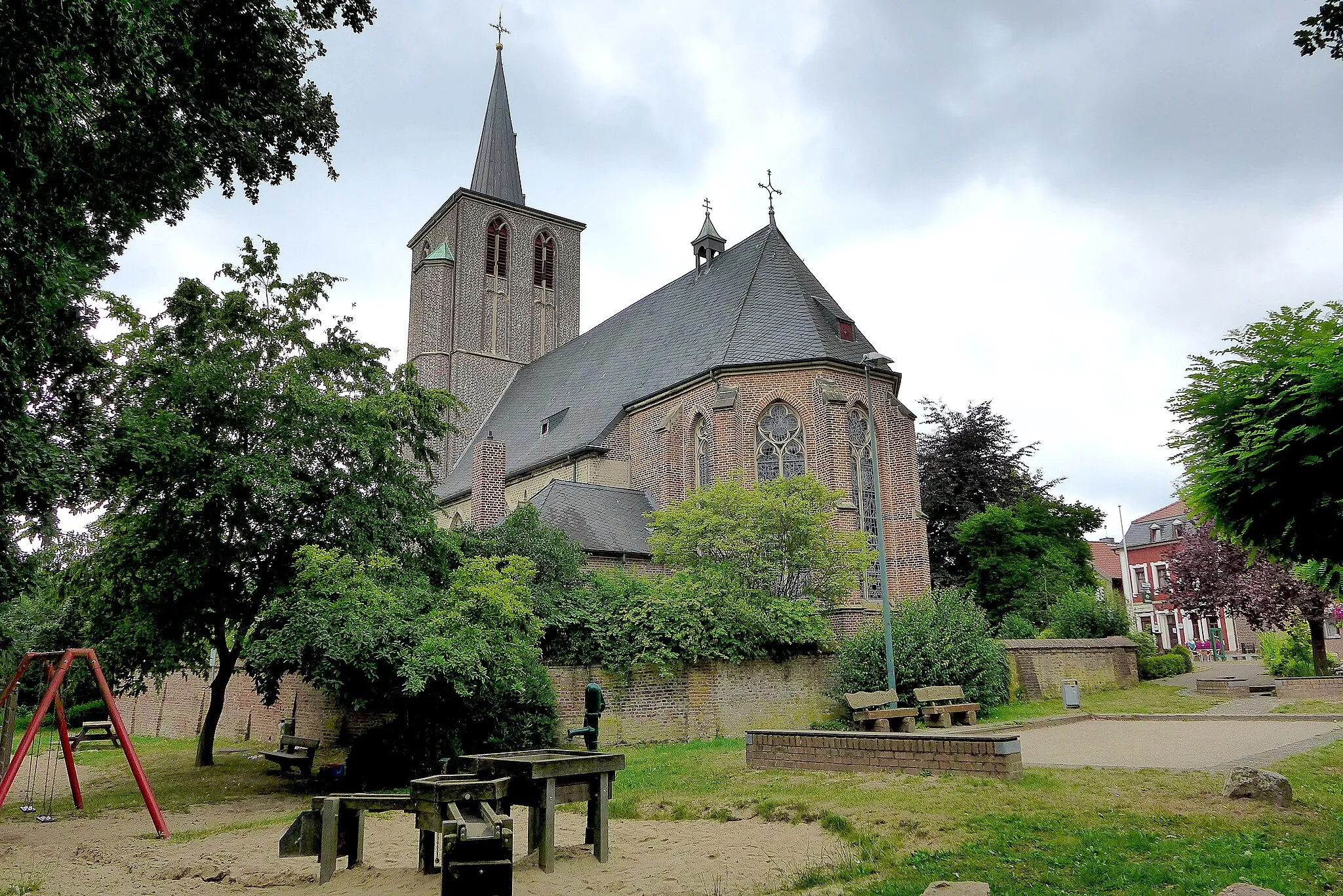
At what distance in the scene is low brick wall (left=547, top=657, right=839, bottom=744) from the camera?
17.4 m

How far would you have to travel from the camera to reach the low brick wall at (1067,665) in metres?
21.8

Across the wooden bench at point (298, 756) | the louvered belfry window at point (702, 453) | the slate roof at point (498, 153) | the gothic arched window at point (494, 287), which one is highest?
the slate roof at point (498, 153)

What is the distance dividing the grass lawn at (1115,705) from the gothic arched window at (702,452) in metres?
10.1

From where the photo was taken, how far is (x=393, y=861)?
785 centimetres

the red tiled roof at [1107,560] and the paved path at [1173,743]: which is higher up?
the red tiled roof at [1107,560]

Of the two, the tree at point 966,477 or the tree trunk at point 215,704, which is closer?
the tree trunk at point 215,704

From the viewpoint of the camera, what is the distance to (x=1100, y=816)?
752 centimetres

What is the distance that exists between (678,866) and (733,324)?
22.5 meters

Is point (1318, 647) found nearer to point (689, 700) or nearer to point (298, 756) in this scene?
point (689, 700)

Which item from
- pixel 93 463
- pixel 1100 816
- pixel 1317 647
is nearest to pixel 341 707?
pixel 93 463

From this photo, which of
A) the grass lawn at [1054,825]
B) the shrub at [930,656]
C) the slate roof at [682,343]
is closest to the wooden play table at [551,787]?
the grass lawn at [1054,825]

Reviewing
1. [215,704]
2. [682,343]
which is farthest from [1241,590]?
[215,704]

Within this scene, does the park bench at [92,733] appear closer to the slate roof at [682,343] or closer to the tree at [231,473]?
the tree at [231,473]

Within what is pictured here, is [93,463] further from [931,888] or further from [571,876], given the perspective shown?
[931,888]
